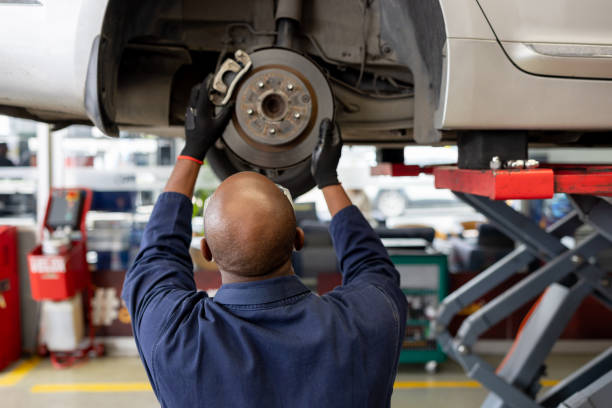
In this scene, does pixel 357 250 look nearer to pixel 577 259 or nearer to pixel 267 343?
pixel 267 343

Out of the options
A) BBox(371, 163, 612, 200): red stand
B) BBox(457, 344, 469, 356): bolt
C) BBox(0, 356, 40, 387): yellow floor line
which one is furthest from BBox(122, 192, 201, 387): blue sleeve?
BBox(0, 356, 40, 387): yellow floor line

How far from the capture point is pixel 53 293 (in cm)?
363

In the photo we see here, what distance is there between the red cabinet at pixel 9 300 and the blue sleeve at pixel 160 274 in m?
3.31

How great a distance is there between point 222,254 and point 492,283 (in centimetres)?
236

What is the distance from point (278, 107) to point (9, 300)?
347 cm

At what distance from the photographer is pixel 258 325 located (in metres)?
0.93

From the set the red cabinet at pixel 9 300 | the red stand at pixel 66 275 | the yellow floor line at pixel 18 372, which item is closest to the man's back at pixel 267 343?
the red stand at pixel 66 275

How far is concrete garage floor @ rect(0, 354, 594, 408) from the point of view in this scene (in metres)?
3.21

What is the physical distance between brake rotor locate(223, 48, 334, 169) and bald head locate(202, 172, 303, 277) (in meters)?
0.44

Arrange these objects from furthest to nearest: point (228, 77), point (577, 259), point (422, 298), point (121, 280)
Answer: point (121, 280) < point (422, 298) < point (577, 259) < point (228, 77)

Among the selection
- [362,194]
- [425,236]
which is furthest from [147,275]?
A: [362,194]

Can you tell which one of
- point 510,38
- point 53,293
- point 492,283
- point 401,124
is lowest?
point 53,293

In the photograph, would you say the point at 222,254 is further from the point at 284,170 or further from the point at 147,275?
the point at 284,170

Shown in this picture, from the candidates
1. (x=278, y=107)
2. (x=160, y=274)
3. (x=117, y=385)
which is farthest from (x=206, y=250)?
(x=117, y=385)
